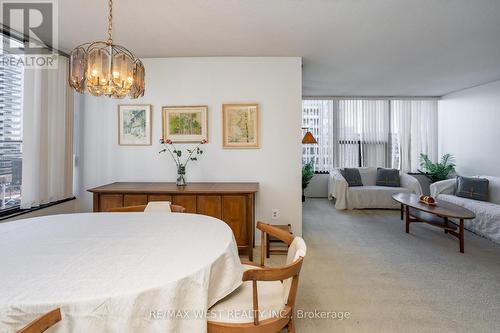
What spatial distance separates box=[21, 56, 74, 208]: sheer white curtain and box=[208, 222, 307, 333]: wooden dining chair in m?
2.75

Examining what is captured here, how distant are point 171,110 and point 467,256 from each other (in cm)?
415

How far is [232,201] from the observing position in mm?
2766

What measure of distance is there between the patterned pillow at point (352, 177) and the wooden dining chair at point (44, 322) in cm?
550

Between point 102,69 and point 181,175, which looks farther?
point 181,175

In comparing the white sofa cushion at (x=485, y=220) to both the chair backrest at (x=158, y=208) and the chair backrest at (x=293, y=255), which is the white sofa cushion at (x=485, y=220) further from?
the chair backrest at (x=158, y=208)

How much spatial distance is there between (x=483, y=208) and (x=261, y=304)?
4.02 m

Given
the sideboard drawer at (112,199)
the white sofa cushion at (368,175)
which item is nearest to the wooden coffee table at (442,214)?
the white sofa cushion at (368,175)

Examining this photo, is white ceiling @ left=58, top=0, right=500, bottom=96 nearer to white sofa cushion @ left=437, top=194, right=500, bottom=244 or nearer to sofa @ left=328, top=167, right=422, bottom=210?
white sofa cushion @ left=437, top=194, right=500, bottom=244

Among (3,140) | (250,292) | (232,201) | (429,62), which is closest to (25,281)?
(250,292)

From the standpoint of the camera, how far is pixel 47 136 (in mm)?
2838

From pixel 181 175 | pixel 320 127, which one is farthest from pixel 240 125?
pixel 320 127

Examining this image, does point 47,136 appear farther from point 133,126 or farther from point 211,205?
point 211,205

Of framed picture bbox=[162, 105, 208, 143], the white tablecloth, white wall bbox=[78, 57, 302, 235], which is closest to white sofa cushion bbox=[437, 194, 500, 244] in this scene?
white wall bbox=[78, 57, 302, 235]

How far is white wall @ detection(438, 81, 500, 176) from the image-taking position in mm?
4598
